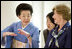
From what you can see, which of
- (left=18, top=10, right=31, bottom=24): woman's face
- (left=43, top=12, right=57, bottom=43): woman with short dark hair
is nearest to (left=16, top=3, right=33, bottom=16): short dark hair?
(left=18, top=10, right=31, bottom=24): woman's face

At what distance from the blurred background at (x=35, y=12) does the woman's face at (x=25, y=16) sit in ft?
0.11

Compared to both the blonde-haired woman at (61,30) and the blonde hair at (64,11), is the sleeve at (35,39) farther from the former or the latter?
the blonde hair at (64,11)

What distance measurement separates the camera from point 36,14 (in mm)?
987

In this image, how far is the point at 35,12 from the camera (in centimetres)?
99

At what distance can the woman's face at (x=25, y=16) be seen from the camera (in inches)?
37.7

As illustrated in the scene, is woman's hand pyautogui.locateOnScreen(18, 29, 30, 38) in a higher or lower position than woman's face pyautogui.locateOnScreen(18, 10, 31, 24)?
lower

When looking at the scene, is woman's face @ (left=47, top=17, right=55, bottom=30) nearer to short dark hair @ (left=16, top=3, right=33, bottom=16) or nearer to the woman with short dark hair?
the woman with short dark hair

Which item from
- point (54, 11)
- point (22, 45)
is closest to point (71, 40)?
point (54, 11)

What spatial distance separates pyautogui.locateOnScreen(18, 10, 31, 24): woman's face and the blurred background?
0.11ft

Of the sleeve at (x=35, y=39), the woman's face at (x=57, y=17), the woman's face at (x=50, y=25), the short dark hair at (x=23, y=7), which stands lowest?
the sleeve at (x=35, y=39)

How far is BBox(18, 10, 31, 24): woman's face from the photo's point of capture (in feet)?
3.14

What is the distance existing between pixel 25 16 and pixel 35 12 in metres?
0.08

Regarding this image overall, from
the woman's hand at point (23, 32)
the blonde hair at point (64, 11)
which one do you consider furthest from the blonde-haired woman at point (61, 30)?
the woman's hand at point (23, 32)

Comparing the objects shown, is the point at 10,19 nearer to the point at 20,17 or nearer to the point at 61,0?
the point at 20,17
